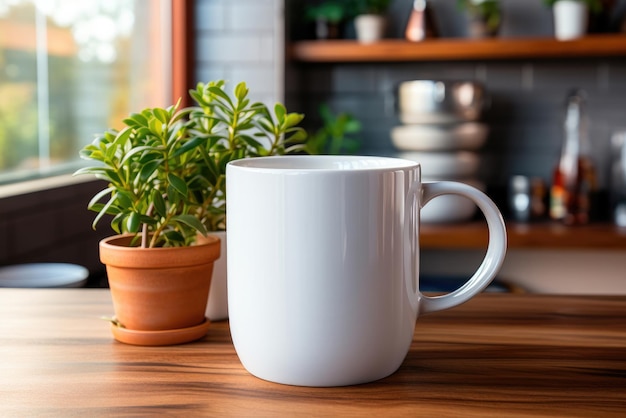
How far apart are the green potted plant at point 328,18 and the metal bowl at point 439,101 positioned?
32cm

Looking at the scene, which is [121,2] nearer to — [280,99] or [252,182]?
[280,99]

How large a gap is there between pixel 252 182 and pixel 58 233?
1268 millimetres

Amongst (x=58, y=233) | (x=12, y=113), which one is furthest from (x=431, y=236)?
(x=12, y=113)

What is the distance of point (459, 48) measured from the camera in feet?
7.75

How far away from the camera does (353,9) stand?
251 cm

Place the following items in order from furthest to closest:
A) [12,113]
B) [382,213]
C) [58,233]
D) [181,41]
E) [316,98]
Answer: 1. [316,98]
2. [181,41]
3. [58,233]
4. [12,113]
5. [382,213]

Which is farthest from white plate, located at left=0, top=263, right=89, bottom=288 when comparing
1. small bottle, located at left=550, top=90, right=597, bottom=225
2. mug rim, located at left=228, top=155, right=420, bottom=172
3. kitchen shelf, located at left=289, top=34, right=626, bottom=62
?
small bottle, located at left=550, top=90, right=597, bottom=225

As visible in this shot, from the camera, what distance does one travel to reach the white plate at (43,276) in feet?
3.87

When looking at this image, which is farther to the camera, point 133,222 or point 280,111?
point 280,111

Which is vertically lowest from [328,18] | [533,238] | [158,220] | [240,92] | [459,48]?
[533,238]

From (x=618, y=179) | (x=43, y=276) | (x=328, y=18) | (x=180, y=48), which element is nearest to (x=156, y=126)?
(x=43, y=276)

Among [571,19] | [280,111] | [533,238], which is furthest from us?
[571,19]

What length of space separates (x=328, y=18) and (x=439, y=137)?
53 cm

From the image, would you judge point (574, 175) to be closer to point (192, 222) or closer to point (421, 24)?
point (421, 24)
